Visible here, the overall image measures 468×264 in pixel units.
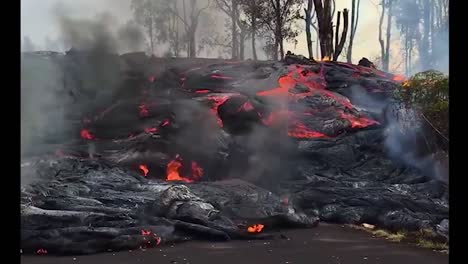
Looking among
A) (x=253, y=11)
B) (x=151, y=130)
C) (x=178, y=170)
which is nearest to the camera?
Result: (x=178, y=170)

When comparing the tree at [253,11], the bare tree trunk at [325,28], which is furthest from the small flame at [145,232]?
the tree at [253,11]

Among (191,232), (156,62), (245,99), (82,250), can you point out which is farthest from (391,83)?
(82,250)

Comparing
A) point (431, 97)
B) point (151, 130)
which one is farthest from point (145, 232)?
point (151, 130)

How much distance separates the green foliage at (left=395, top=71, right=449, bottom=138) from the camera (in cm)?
991

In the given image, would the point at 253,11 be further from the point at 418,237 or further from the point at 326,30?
the point at 418,237

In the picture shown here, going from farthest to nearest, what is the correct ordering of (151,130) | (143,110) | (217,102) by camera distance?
(217,102)
(143,110)
(151,130)

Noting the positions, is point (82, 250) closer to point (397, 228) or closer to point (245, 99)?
point (397, 228)

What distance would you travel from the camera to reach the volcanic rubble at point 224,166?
27.2 feet

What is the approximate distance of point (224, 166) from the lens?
13898 mm

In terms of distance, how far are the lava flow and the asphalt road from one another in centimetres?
574

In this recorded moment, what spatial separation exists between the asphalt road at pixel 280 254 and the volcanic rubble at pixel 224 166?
0.34 metres

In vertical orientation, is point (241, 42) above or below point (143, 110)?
above

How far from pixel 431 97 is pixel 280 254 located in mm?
5237

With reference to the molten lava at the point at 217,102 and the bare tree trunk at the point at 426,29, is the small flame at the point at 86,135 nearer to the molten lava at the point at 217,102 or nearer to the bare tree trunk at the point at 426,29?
the molten lava at the point at 217,102
